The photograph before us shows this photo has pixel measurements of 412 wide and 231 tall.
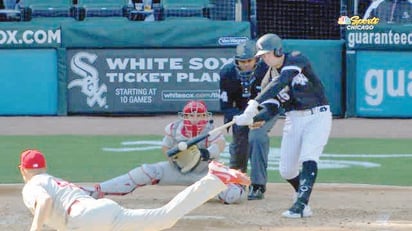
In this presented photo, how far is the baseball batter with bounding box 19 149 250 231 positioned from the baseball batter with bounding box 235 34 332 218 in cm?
210

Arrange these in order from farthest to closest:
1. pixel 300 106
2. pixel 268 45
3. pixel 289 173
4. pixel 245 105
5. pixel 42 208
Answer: pixel 245 105 < pixel 289 173 < pixel 300 106 < pixel 268 45 < pixel 42 208

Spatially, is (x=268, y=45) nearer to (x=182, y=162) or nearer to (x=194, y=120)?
(x=194, y=120)

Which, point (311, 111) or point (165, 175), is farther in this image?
point (165, 175)

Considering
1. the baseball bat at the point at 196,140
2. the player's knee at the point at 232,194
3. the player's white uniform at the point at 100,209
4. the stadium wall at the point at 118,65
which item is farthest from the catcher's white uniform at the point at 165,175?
the stadium wall at the point at 118,65

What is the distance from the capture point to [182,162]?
9680 millimetres

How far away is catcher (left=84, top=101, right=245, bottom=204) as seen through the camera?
9.56 m

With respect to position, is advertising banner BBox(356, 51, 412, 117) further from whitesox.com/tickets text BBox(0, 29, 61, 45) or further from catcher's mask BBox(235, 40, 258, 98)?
catcher's mask BBox(235, 40, 258, 98)

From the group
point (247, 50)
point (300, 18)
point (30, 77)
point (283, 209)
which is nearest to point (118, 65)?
point (30, 77)

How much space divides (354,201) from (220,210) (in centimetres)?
145

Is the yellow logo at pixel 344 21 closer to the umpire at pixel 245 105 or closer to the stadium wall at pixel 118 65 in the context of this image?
the stadium wall at pixel 118 65

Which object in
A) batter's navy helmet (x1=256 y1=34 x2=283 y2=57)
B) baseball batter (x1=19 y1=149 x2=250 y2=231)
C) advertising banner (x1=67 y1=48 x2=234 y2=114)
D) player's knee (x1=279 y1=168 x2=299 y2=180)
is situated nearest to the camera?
baseball batter (x1=19 y1=149 x2=250 y2=231)

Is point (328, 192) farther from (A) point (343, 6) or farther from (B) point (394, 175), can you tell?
(A) point (343, 6)

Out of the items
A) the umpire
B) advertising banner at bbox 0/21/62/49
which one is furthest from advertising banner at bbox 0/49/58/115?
the umpire

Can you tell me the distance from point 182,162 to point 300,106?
1.30m
